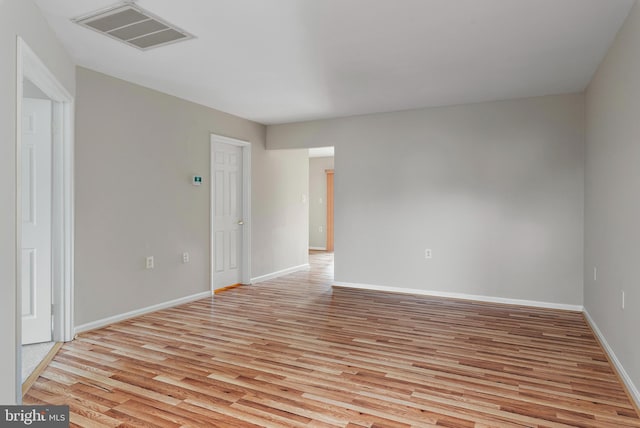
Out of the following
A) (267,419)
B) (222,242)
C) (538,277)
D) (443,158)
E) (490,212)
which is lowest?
(267,419)

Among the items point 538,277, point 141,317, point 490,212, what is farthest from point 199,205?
point 538,277

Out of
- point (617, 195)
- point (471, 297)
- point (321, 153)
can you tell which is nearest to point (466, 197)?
point (471, 297)

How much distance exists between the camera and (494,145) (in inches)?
196

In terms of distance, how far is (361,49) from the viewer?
3.32m

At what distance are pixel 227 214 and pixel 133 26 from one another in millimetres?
3287

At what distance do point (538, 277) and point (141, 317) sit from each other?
4.47 meters

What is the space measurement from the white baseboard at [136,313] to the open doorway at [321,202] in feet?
18.6

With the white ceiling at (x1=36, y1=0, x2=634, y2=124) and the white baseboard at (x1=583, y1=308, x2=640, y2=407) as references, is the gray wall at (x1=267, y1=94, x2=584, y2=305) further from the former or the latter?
the white baseboard at (x1=583, y1=308, x2=640, y2=407)

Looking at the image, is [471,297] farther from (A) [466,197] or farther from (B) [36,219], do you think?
(B) [36,219]

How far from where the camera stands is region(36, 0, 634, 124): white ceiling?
264 cm

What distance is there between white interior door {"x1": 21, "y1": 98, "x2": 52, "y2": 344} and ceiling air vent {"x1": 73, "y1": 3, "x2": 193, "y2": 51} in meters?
0.98

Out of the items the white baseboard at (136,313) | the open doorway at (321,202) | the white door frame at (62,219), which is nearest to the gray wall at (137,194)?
the white baseboard at (136,313)

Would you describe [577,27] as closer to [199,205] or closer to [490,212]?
[490,212]

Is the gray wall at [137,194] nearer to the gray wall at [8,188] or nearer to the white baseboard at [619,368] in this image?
the gray wall at [8,188]
